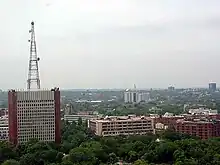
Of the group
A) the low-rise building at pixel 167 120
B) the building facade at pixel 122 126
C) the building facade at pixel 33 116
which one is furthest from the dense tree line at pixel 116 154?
the low-rise building at pixel 167 120

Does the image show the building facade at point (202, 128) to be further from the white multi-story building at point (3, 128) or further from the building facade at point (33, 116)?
the white multi-story building at point (3, 128)

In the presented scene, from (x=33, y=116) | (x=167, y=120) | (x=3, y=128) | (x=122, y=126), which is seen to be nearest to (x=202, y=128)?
(x=122, y=126)

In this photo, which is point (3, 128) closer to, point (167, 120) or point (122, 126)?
point (122, 126)

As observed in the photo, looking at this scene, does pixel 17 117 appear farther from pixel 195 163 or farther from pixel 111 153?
pixel 195 163

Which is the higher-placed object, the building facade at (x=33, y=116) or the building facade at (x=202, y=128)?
the building facade at (x=33, y=116)

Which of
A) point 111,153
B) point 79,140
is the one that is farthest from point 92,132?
point 111,153
